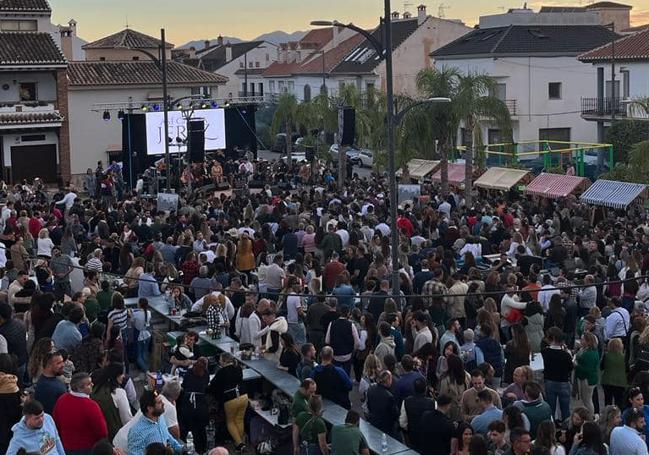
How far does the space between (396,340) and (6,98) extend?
117 ft

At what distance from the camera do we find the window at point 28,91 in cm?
4528

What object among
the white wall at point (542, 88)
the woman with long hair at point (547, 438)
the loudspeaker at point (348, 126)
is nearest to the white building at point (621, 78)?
the white wall at point (542, 88)

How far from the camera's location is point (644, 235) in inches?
763

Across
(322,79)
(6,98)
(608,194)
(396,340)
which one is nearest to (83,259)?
(396,340)

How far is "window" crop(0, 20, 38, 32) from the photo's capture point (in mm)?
45969

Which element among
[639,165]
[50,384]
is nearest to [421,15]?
[639,165]

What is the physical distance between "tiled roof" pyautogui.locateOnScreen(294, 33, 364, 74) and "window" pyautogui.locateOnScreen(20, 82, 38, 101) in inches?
1210

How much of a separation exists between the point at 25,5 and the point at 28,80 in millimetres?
3594

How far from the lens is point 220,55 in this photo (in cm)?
9594

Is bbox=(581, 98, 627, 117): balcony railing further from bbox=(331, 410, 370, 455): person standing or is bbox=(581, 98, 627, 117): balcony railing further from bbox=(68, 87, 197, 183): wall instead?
bbox=(331, 410, 370, 455): person standing

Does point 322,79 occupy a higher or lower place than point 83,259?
higher

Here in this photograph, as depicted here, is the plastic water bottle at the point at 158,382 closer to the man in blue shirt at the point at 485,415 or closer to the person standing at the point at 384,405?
the person standing at the point at 384,405

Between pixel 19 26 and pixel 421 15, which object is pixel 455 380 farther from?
pixel 421 15

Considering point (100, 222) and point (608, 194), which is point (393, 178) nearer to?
point (100, 222)
